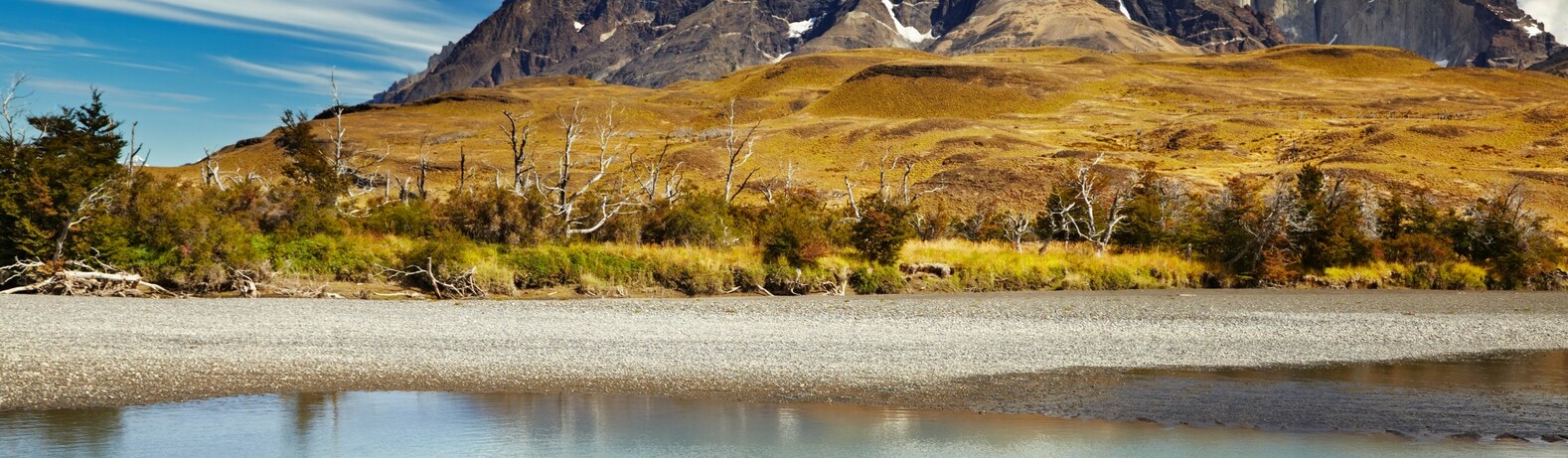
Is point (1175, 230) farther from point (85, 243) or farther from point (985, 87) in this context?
point (985, 87)

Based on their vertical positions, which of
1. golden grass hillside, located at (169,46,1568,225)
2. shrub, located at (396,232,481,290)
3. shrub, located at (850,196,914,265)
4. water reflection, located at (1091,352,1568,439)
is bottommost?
water reflection, located at (1091,352,1568,439)

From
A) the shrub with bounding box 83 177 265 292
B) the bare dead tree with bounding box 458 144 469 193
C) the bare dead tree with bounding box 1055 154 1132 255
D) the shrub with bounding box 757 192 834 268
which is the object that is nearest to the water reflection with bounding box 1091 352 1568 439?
the shrub with bounding box 757 192 834 268

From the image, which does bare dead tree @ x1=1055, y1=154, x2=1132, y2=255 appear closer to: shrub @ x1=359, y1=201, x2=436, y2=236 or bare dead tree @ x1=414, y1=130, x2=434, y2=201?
shrub @ x1=359, y1=201, x2=436, y2=236

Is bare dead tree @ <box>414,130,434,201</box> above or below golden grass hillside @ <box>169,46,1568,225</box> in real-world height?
below

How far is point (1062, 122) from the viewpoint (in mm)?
96750

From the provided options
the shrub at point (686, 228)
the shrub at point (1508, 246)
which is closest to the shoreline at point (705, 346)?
the shrub at point (686, 228)

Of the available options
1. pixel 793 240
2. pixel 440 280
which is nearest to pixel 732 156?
pixel 793 240

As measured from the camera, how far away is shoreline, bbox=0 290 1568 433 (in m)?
14.0

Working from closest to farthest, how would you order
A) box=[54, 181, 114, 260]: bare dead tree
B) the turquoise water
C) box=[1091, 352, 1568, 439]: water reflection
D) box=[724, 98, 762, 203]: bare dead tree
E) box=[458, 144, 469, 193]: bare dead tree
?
1. the turquoise water
2. box=[1091, 352, 1568, 439]: water reflection
3. box=[54, 181, 114, 260]: bare dead tree
4. box=[458, 144, 469, 193]: bare dead tree
5. box=[724, 98, 762, 203]: bare dead tree

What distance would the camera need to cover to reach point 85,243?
2455 centimetres

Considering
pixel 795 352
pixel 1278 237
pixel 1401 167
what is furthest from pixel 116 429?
pixel 1401 167

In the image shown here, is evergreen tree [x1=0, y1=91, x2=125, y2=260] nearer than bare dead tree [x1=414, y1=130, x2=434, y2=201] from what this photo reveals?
Yes

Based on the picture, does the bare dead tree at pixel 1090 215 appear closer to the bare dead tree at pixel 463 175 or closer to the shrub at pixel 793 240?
the shrub at pixel 793 240

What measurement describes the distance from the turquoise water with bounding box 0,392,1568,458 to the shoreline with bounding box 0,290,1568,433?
2.26 feet
